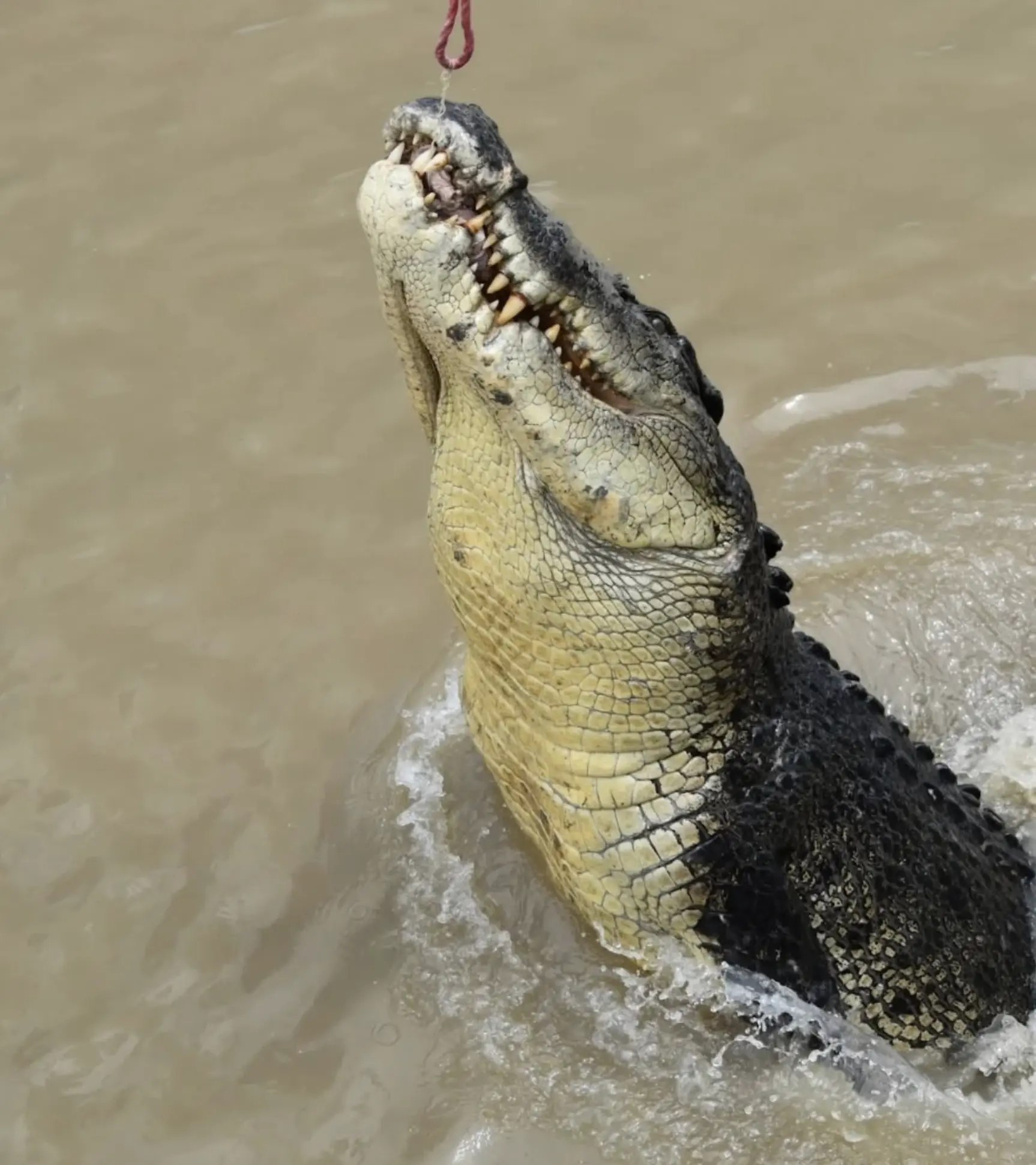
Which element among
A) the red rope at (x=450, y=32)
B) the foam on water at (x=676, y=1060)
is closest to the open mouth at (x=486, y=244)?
the red rope at (x=450, y=32)

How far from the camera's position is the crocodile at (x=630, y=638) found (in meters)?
2.38

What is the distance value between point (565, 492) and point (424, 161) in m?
0.64

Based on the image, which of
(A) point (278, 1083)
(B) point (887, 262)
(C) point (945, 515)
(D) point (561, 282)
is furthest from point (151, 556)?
(B) point (887, 262)

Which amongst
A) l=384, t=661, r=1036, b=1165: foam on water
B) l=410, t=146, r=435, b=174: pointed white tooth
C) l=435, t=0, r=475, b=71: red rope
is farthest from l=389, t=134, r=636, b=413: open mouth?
l=384, t=661, r=1036, b=1165: foam on water

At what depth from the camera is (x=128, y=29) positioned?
6461 mm

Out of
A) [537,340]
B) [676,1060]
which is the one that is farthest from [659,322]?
[676,1060]

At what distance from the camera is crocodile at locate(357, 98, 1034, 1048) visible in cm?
238

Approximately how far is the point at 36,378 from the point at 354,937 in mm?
2600

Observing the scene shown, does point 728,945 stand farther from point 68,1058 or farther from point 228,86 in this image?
point 228,86

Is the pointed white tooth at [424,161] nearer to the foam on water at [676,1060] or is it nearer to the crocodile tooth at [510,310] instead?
the crocodile tooth at [510,310]

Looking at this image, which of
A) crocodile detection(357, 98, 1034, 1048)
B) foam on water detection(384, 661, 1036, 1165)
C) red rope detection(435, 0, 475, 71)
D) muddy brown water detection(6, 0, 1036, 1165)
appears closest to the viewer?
red rope detection(435, 0, 475, 71)

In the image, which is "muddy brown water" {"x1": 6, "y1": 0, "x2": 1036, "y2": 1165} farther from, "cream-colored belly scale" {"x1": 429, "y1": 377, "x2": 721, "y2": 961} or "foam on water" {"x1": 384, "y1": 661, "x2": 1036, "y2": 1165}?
"cream-colored belly scale" {"x1": 429, "y1": 377, "x2": 721, "y2": 961}

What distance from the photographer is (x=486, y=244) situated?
2.36 metres

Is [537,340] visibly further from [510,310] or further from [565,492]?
[565,492]
